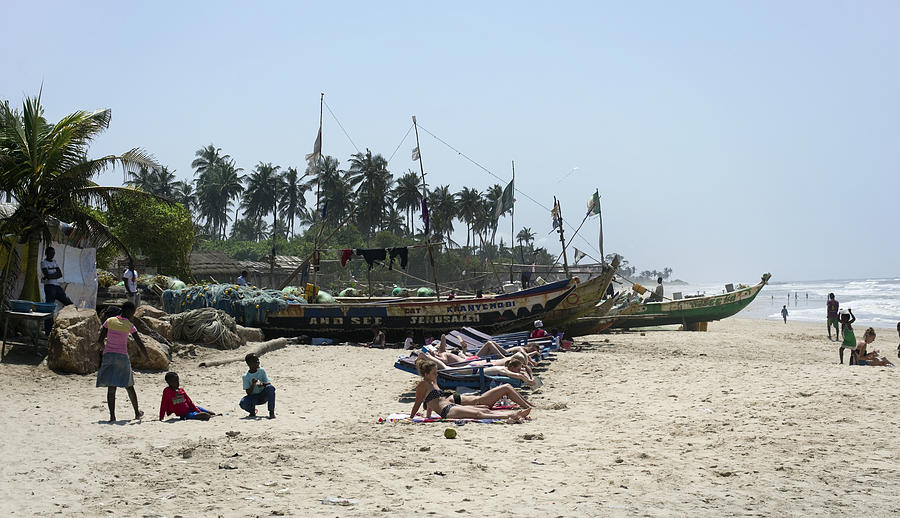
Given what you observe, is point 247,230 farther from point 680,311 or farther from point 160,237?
point 680,311

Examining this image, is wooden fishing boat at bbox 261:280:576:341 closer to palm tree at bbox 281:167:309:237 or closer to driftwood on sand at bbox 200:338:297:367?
driftwood on sand at bbox 200:338:297:367

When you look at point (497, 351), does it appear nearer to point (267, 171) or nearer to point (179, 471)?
point (179, 471)

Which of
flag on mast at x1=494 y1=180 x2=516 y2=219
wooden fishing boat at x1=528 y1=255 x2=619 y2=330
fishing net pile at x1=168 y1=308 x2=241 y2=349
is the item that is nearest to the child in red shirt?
fishing net pile at x1=168 y1=308 x2=241 y2=349

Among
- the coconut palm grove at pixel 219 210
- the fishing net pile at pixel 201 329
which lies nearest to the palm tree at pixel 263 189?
the coconut palm grove at pixel 219 210

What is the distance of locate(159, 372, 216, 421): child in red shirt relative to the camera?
8.91m

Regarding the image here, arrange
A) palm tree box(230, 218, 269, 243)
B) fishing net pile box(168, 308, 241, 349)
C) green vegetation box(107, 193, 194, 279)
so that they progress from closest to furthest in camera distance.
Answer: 1. fishing net pile box(168, 308, 241, 349)
2. green vegetation box(107, 193, 194, 279)
3. palm tree box(230, 218, 269, 243)

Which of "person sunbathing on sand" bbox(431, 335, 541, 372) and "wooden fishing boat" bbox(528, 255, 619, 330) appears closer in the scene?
"person sunbathing on sand" bbox(431, 335, 541, 372)

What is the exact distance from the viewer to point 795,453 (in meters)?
7.23

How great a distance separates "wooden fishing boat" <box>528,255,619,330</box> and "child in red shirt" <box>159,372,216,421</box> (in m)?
13.2

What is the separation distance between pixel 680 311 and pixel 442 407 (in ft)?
69.2

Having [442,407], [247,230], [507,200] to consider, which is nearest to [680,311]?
[507,200]

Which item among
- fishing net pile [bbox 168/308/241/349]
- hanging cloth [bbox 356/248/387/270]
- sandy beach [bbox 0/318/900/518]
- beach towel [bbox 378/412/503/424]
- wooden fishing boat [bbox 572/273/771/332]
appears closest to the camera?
sandy beach [bbox 0/318/900/518]

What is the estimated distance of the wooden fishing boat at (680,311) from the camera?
89.0ft

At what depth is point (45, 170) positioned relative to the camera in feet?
44.8
